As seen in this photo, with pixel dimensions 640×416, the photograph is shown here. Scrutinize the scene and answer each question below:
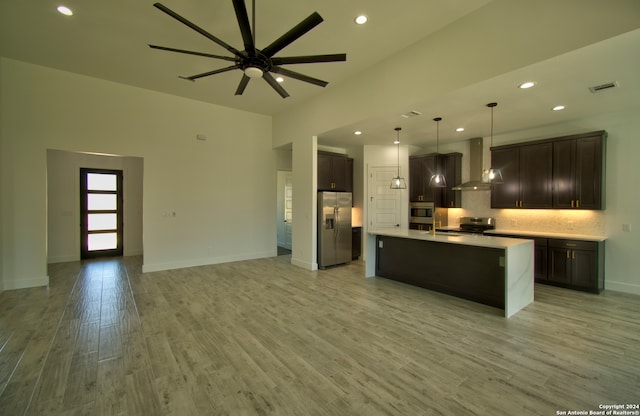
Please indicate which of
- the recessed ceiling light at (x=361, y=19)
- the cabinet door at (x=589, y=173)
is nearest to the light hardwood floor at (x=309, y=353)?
the cabinet door at (x=589, y=173)

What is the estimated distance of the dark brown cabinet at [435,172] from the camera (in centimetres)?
645

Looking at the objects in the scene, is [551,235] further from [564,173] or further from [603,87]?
[603,87]

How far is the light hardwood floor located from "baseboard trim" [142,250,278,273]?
1208 mm

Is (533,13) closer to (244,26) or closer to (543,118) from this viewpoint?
(543,118)

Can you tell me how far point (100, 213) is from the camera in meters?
7.24

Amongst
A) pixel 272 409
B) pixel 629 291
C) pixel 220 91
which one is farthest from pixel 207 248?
pixel 629 291

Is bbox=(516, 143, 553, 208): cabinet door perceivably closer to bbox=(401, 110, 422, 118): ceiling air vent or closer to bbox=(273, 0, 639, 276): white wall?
bbox=(401, 110, 422, 118): ceiling air vent

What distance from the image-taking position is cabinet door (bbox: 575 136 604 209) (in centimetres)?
456

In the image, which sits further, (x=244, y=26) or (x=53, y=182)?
(x=53, y=182)

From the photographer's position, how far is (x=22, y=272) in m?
4.61

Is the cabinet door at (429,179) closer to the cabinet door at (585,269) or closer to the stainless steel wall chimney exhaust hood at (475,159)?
the stainless steel wall chimney exhaust hood at (475,159)

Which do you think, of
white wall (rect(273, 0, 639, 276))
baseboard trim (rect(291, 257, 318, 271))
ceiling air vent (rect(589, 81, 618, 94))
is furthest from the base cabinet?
baseboard trim (rect(291, 257, 318, 271))

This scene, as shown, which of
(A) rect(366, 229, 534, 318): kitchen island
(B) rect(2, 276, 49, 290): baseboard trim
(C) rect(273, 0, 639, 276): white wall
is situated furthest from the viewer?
(B) rect(2, 276, 49, 290): baseboard trim

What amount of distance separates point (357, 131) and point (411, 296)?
328cm
